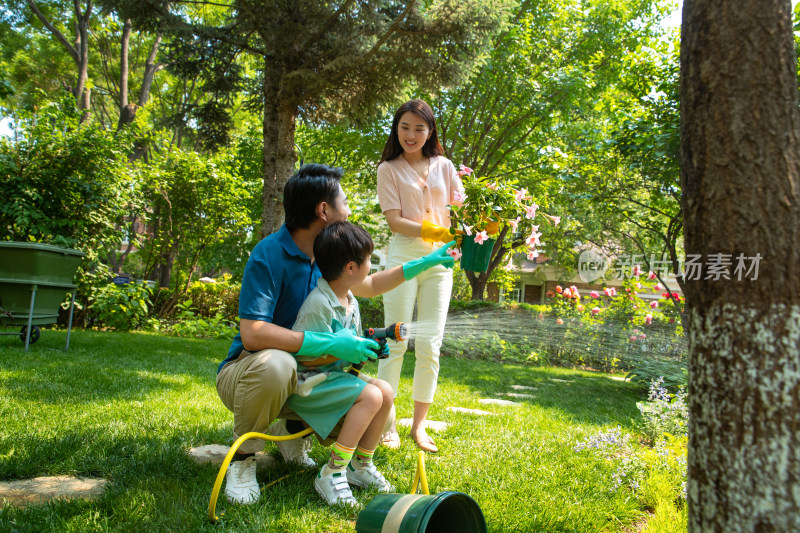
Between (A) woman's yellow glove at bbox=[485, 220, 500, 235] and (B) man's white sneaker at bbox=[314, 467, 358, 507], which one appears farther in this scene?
(A) woman's yellow glove at bbox=[485, 220, 500, 235]

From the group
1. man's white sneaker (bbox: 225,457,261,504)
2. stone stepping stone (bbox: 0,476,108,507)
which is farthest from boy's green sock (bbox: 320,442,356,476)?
stone stepping stone (bbox: 0,476,108,507)

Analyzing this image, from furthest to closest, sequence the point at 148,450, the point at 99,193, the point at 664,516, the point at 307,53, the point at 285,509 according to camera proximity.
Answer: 1. the point at 99,193
2. the point at 307,53
3. the point at 148,450
4. the point at 664,516
5. the point at 285,509

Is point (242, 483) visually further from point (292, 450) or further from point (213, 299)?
point (213, 299)

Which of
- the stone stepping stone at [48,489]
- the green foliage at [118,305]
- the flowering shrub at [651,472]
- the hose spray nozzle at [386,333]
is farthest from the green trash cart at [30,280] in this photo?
the flowering shrub at [651,472]

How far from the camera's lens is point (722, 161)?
43.9 inches

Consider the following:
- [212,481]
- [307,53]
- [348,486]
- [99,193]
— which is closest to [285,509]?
[348,486]

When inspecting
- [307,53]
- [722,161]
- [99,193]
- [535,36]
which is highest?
[535,36]

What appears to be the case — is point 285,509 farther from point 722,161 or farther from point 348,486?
point 722,161

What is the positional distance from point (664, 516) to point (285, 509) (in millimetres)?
1417

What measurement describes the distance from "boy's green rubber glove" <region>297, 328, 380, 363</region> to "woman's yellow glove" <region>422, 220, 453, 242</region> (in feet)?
3.01

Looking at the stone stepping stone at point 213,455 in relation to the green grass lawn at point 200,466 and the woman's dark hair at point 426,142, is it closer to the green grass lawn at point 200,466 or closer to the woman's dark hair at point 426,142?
the green grass lawn at point 200,466

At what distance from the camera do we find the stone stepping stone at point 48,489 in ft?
5.78

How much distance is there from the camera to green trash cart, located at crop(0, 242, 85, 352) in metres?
4.92

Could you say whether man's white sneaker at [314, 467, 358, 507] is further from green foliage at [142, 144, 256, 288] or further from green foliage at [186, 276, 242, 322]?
green foliage at [186, 276, 242, 322]
